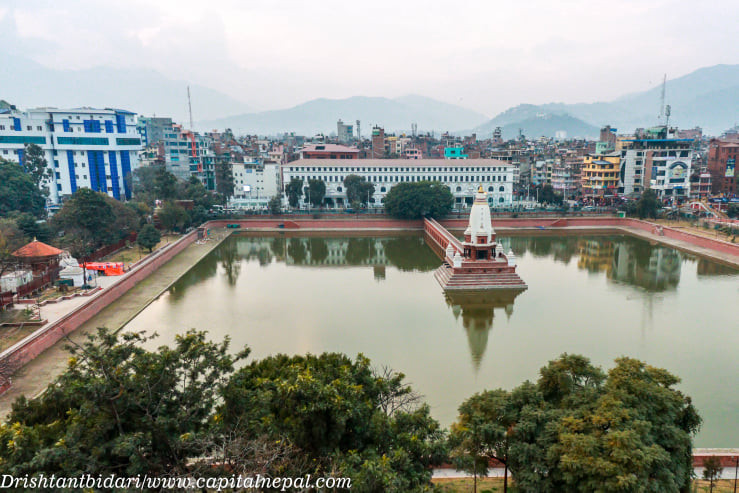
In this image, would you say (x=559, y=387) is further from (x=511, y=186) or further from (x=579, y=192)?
→ (x=579, y=192)

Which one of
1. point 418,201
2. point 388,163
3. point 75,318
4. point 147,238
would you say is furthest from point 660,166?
point 75,318

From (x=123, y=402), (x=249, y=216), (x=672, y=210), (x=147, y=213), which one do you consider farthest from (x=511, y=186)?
(x=123, y=402)

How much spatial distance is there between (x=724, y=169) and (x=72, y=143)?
56.6m

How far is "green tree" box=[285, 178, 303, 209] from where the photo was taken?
41531 millimetres

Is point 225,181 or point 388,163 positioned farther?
point 225,181

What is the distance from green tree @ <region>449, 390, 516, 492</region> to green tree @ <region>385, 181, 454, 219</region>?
96.2 ft

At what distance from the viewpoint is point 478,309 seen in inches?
742

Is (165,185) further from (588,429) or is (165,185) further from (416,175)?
(588,429)

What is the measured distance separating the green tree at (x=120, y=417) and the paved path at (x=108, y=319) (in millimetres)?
718

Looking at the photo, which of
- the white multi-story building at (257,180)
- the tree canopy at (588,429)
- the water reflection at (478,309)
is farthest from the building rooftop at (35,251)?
the white multi-story building at (257,180)

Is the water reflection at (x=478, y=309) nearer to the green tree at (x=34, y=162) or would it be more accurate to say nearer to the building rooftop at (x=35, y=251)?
the building rooftop at (x=35, y=251)

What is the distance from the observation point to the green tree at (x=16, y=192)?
96.3 feet

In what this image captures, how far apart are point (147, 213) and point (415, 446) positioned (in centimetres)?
3096

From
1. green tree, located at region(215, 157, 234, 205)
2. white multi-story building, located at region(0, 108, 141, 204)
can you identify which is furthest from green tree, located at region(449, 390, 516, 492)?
white multi-story building, located at region(0, 108, 141, 204)
